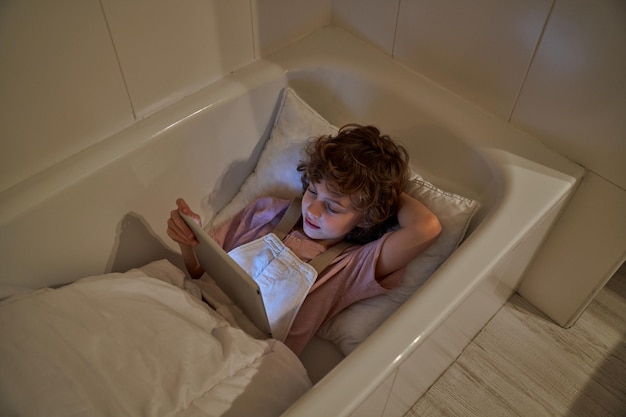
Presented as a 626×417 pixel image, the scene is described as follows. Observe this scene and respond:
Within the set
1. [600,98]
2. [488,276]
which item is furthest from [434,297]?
[600,98]

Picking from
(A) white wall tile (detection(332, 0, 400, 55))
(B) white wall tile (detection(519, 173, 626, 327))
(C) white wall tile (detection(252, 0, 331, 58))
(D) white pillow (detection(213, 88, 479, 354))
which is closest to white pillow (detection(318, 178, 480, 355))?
(D) white pillow (detection(213, 88, 479, 354))

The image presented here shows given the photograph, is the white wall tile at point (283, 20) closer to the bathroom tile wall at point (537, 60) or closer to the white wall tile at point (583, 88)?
the bathroom tile wall at point (537, 60)

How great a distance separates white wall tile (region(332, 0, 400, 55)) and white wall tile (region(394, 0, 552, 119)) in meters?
0.03

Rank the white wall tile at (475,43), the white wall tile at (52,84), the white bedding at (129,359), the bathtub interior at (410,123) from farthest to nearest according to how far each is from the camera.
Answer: the bathtub interior at (410,123) < the white wall tile at (475,43) < the white wall tile at (52,84) < the white bedding at (129,359)

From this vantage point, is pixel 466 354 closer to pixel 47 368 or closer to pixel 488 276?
pixel 488 276

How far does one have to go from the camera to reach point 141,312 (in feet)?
3.16

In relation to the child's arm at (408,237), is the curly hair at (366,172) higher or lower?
higher

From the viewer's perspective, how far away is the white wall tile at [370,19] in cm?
125

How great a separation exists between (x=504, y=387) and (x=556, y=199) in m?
0.53

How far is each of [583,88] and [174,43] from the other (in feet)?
2.72

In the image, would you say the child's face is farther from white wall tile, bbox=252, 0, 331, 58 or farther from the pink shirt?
white wall tile, bbox=252, 0, 331, 58

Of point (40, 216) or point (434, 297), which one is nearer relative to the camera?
Result: point (434, 297)

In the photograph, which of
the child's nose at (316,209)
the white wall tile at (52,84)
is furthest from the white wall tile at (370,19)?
the white wall tile at (52,84)

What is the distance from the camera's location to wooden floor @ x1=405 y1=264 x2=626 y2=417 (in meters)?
1.26
